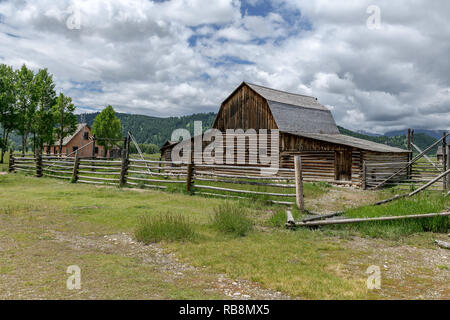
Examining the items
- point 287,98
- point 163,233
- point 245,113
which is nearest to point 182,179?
point 245,113

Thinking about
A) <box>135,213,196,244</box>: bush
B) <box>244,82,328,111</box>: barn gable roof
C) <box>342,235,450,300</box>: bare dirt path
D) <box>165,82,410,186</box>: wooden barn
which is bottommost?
<box>342,235,450,300</box>: bare dirt path

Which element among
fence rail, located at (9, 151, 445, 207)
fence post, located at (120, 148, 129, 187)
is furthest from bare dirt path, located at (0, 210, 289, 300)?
fence post, located at (120, 148, 129, 187)

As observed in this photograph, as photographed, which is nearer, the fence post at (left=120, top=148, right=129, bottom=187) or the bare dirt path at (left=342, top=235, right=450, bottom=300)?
the bare dirt path at (left=342, top=235, right=450, bottom=300)

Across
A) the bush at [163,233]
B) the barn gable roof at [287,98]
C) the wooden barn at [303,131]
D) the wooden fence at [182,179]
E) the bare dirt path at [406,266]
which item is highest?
the barn gable roof at [287,98]

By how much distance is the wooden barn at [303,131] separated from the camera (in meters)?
20.7

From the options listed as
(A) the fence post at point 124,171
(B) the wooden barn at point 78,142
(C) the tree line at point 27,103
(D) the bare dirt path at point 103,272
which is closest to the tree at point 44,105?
(C) the tree line at point 27,103

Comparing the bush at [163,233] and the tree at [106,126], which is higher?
the tree at [106,126]

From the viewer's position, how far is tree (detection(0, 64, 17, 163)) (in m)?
32.1

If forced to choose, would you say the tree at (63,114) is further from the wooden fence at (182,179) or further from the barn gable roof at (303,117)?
the barn gable roof at (303,117)

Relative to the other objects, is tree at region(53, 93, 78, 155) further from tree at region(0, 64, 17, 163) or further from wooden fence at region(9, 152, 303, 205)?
wooden fence at region(9, 152, 303, 205)

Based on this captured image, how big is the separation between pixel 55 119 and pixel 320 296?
39258mm

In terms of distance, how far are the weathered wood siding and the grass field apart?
16.5 meters

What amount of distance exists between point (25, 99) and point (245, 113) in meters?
24.9

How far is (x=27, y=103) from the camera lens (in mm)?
34156
